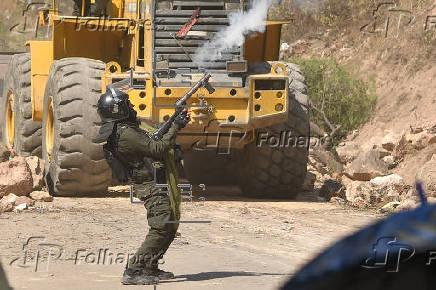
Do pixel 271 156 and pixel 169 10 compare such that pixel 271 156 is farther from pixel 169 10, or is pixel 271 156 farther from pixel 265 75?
pixel 169 10

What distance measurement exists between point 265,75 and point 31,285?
17.6 feet

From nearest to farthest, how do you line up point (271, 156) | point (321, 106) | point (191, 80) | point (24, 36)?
point (191, 80) < point (271, 156) < point (321, 106) < point (24, 36)

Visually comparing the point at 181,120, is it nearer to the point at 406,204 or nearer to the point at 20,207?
the point at 20,207

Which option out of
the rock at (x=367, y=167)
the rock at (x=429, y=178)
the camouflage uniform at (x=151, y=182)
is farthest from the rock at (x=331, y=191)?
the camouflage uniform at (x=151, y=182)

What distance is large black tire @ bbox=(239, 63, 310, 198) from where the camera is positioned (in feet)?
39.4

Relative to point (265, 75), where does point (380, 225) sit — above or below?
above

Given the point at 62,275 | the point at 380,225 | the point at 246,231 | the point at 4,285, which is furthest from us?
the point at 246,231

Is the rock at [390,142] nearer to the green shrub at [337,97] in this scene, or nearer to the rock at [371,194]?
the green shrub at [337,97]

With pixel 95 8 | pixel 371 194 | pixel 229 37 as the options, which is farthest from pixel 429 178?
pixel 95 8

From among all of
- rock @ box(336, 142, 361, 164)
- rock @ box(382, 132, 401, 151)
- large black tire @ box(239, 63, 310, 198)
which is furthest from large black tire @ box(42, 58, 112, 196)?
rock @ box(382, 132, 401, 151)

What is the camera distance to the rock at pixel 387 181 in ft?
43.2

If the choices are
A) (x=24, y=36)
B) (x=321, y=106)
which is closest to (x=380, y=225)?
(x=321, y=106)

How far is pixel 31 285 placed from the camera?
661cm

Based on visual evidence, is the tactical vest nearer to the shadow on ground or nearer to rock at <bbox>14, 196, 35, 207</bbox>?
the shadow on ground
